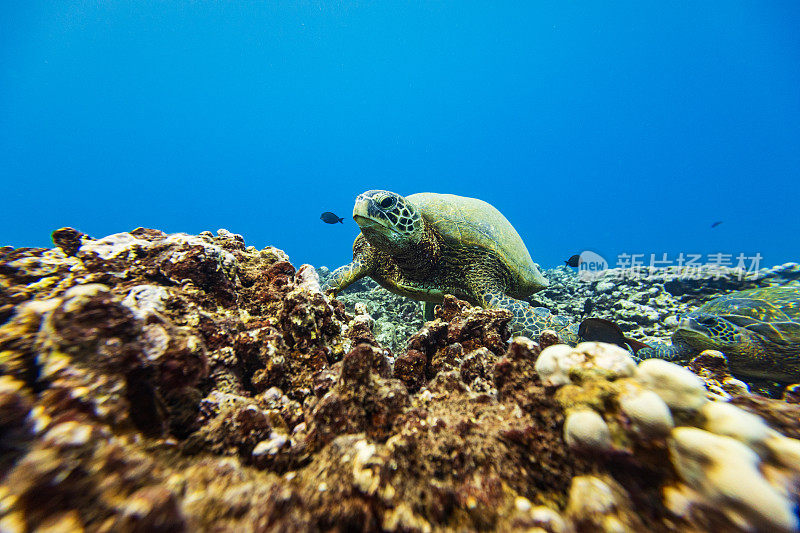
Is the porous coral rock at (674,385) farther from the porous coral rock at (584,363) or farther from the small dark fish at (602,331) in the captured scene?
the small dark fish at (602,331)

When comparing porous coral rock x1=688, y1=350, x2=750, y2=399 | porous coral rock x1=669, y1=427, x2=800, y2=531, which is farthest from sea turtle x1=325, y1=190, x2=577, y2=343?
porous coral rock x1=669, y1=427, x2=800, y2=531

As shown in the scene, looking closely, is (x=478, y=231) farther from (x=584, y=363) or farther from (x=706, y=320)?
(x=584, y=363)

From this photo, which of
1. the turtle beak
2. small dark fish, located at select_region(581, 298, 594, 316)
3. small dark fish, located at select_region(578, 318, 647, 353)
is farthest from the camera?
small dark fish, located at select_region(581, 298, 594, 316)

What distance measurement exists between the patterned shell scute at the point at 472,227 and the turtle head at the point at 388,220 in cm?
55

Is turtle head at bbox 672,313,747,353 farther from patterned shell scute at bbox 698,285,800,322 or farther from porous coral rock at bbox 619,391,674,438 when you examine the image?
porous coral rock at bbox 619,391,674,438

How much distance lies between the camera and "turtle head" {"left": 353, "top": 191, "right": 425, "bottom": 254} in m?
3.58

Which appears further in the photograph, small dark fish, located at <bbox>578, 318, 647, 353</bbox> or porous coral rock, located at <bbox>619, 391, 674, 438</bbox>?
small dark fish, located at <bbox>578, 318, 647, 353</bbox>

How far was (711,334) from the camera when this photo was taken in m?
3.75

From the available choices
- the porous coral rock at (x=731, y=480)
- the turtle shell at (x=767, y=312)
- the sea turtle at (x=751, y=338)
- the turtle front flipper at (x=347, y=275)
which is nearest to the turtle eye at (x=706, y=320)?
the sea turtle at (x=751, y=338)

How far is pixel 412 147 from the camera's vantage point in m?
113

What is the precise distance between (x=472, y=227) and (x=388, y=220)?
1.50 metres

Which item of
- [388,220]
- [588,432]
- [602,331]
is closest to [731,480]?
[588,432]

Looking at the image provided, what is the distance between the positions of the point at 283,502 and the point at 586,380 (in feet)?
3.26

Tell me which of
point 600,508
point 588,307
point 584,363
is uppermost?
point 588,307
